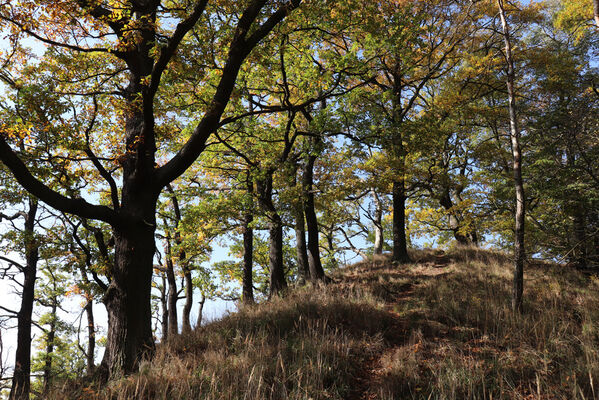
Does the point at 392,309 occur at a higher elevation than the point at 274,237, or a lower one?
lower

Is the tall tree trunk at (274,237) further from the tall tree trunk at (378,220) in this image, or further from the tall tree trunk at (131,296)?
the tall tree trunk at (378,220)

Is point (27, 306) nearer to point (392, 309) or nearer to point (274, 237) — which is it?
point (274, 237)

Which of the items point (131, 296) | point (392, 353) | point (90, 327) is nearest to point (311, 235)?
point (392, 353)

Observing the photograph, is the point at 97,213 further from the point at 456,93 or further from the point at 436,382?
the point at 456,93

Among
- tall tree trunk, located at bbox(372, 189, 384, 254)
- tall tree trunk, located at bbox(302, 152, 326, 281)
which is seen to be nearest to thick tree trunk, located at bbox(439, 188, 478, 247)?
tall tree trunk, located at bbox(372, 189, 384, 254)

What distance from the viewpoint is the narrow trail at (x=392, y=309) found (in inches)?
160

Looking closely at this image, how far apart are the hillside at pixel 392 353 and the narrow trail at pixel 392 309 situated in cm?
3

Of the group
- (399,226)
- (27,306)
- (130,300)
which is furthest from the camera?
(399,226)

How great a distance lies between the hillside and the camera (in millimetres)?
3596

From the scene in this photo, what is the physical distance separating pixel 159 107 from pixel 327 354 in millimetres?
7968

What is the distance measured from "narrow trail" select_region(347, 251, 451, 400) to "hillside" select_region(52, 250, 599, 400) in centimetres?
3

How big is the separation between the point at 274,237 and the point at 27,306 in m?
12.1

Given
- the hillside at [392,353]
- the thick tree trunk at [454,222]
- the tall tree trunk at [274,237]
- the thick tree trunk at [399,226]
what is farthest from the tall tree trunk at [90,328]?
the thick tree trunk at [454,222]

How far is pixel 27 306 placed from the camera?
1314cm
